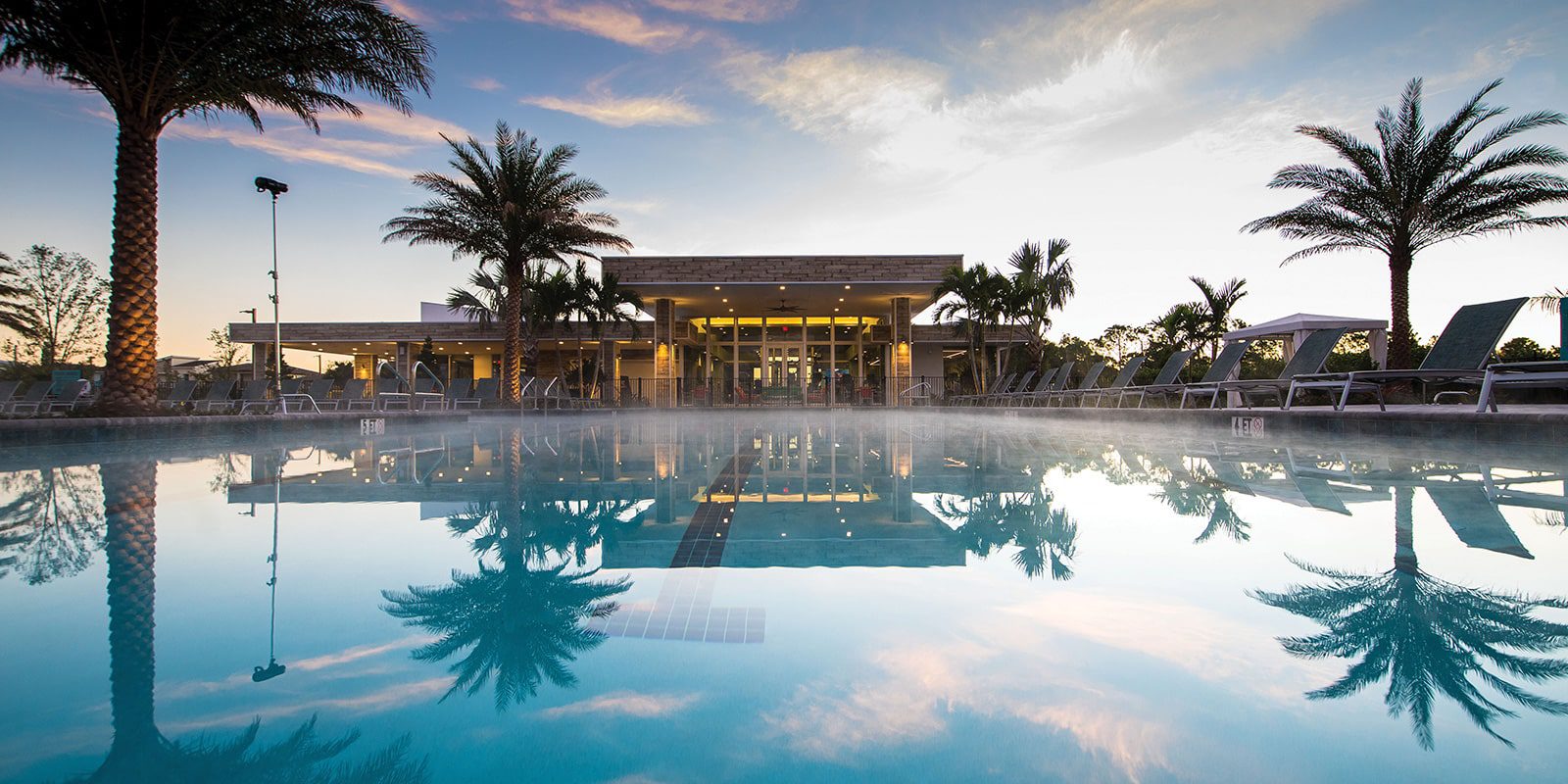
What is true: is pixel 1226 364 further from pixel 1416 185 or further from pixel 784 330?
pixel 784 330

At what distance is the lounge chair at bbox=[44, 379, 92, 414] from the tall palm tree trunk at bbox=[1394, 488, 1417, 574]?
18.8 m

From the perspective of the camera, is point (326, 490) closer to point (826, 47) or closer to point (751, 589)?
point (751, 589)

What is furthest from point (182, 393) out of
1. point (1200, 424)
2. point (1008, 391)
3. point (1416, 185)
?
point (1416, 185)

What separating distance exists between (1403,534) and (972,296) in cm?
1762

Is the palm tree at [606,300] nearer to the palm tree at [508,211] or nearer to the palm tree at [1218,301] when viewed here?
the palm tree at [508,211]

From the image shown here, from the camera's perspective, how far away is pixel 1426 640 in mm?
1322

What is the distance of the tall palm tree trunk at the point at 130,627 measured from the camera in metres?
0.99

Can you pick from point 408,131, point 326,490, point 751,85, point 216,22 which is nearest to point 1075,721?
point 326,490

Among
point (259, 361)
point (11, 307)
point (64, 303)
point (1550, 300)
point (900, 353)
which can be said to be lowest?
point (900, 353)

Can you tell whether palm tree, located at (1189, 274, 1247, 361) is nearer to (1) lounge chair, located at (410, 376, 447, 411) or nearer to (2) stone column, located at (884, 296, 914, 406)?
(2) stone column, located at (884, 296, 914, 406)

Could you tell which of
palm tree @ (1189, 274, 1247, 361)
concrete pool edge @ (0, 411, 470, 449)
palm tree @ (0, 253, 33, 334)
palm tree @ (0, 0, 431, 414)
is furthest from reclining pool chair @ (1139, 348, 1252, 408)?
palm tree @ (0, 253, 33, 334)

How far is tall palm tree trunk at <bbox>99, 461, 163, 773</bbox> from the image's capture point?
0.99 m

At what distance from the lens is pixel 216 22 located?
7.91 m

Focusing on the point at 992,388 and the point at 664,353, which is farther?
the point at 664,353
